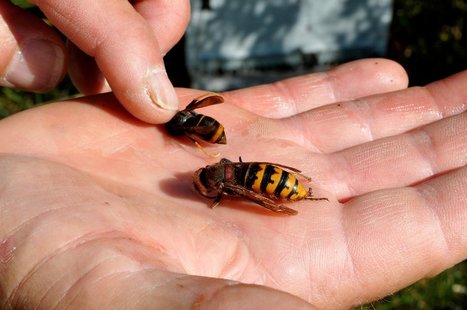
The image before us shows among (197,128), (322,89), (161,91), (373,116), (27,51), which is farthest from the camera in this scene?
(322,89)

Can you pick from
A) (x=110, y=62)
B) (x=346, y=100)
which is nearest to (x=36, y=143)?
(x=110, y=62)

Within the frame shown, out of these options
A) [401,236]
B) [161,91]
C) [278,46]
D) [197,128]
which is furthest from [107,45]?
[278,46]

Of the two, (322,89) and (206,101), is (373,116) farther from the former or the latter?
(206,101)

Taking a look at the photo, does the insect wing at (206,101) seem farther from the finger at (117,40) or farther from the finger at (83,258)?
the finger at (83,258)

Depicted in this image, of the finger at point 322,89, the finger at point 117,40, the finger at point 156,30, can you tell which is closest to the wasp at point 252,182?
the finger at point 117,40

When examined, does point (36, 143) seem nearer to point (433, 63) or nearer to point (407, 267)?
point (407, 267)

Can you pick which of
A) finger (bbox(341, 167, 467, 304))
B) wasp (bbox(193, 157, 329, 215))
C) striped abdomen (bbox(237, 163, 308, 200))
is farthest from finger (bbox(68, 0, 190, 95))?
finger (bbox(341, 167, 467, 304))
